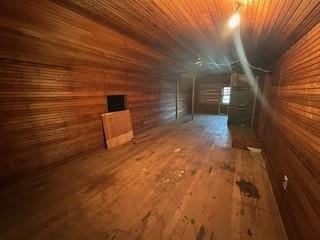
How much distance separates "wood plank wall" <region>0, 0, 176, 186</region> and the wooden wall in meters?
7.09

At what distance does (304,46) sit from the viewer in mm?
1965

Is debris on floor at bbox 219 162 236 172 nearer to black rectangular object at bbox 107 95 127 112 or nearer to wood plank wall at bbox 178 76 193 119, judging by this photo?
black rectangular object at bbox 107 95 127 112

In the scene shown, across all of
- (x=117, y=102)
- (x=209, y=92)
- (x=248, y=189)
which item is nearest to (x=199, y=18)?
(x=248, y=189)

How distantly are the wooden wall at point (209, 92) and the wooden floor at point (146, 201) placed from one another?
7.14m

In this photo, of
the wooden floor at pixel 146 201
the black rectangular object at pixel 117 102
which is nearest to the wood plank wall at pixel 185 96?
the black rectangular object at pixel 117 102

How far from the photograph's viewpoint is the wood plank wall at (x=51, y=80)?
1.86m

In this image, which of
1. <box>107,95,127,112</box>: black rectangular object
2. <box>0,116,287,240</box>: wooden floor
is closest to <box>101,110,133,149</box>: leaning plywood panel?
<box>107,95,127,112</box>: black rectangular object

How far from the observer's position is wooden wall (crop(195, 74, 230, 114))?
33.0ft

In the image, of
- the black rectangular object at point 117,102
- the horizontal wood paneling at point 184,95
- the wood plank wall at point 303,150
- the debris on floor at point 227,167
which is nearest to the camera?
the wood plank wall at point 303,150

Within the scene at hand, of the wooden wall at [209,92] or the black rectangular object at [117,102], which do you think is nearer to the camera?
the black rectangular object at [117,102]

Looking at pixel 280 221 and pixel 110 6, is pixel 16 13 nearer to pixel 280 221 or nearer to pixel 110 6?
pixel 110 6

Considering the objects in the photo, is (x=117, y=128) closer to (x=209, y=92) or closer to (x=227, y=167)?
(x=227, y=167)

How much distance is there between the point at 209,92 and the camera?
34.2 feet

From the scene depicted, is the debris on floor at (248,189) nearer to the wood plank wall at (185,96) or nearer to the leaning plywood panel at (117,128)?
the leaning plywood panel at (117,128)
